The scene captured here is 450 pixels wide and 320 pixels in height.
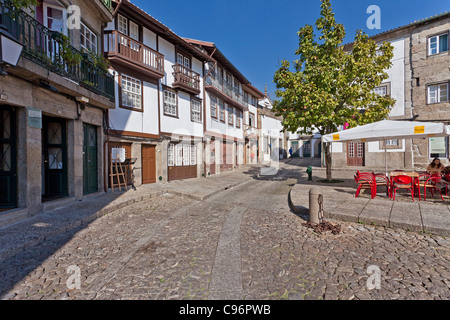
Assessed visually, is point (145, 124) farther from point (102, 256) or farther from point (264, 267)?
point (264, 267)

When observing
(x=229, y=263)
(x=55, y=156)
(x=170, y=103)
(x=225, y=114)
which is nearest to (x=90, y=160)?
(x=55, y=156)

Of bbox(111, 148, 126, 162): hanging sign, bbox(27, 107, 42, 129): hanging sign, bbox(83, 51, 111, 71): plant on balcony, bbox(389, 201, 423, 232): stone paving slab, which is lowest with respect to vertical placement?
bbox(389, 201, 423, 232): stone paving slab

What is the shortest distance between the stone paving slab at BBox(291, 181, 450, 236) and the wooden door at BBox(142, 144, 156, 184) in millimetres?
7670

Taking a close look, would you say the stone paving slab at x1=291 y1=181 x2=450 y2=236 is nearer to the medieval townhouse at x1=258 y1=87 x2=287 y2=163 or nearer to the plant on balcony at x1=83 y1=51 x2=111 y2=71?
the plant on balcony at x1=83 y1=51 x2=111 y2=71

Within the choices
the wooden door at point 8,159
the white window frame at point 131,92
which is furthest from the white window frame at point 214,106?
the wooden door at point 8,159

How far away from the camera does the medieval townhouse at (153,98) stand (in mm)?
10250

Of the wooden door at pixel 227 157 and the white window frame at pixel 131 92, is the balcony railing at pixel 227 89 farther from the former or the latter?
the white window frame at pixel 131 92

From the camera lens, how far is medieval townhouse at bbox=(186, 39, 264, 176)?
16558 millimetres

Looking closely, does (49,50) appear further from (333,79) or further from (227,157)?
(227,157)

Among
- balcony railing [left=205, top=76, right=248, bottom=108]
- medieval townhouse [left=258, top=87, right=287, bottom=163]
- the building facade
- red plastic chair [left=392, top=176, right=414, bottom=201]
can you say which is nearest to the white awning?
red plastic chair [left=392, top=176, right=414, bottom=201]

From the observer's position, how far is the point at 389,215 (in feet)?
17.4

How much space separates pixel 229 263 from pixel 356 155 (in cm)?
1777
